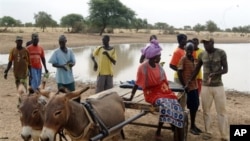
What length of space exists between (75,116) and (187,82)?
144 inches

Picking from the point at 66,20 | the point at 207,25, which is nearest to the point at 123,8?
the point at 66,20

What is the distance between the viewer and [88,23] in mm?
59375

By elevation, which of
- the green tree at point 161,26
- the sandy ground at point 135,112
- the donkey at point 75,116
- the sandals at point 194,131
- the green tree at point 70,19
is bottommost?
the sandy ground at point 135,112

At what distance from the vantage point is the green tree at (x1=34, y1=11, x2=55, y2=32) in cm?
6225

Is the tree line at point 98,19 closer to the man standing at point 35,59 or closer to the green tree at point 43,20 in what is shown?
the green tree at point 43,20

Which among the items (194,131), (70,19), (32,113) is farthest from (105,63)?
(70,19)

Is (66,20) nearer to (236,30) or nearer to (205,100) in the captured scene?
(236,30)

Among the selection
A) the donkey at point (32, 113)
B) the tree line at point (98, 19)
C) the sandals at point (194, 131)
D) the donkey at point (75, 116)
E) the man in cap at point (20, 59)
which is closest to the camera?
the donkey at point (75, 116)

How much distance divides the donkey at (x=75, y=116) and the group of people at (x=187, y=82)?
25.6 inches

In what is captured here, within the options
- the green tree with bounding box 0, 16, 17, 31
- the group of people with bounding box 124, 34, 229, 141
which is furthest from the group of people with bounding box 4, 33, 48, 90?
the green tree with bounding box 0, 16, 17, 31

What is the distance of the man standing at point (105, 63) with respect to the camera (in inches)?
328

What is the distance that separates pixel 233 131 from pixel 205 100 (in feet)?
6.17

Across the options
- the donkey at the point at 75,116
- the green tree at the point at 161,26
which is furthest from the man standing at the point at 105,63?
the green tree at the point at 161,26

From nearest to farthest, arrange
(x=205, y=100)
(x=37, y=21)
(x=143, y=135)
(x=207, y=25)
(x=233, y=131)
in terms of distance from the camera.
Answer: (x=233, y=131) → (x=205, y=100) → (x=143, y=135) → (x=37, y=21) → (x=207, y=25)
